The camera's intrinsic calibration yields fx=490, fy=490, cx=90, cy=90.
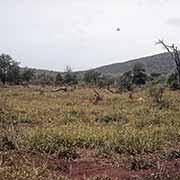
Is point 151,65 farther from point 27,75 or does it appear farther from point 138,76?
point 138,76

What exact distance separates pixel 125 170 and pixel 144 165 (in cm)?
31

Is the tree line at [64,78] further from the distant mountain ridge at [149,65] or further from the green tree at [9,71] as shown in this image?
the distant mountain ridge at [149,65]

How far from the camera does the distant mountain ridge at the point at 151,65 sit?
6922 centimetres

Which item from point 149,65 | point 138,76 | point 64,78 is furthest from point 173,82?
point 149,65

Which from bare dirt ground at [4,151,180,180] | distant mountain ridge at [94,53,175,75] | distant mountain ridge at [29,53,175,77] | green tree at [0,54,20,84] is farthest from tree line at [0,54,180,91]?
bare dirt ground at [4,151,180,180]

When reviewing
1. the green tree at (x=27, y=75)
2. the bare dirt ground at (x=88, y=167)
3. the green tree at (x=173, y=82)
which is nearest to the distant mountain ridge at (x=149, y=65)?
the green tree at (x=27, y=75)

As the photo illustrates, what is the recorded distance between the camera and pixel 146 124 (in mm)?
13984

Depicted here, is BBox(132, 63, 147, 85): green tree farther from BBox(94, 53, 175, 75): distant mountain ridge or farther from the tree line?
BBox(94, 53, 175, 75): distant mountain ridge

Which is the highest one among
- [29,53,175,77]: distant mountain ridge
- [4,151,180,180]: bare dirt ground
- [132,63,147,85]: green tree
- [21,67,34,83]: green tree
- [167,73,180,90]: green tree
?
[29,53,175,77]: distant mountain ridge

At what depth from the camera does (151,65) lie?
7525 cm

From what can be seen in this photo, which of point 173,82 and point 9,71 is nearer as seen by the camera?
point 173,82

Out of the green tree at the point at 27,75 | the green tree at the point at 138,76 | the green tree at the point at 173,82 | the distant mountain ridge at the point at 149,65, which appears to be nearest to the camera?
the green tree at the point at 173,82

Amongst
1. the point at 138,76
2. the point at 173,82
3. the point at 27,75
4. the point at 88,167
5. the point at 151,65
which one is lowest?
the point at 88,167

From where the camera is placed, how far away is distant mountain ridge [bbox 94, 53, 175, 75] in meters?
69.2
